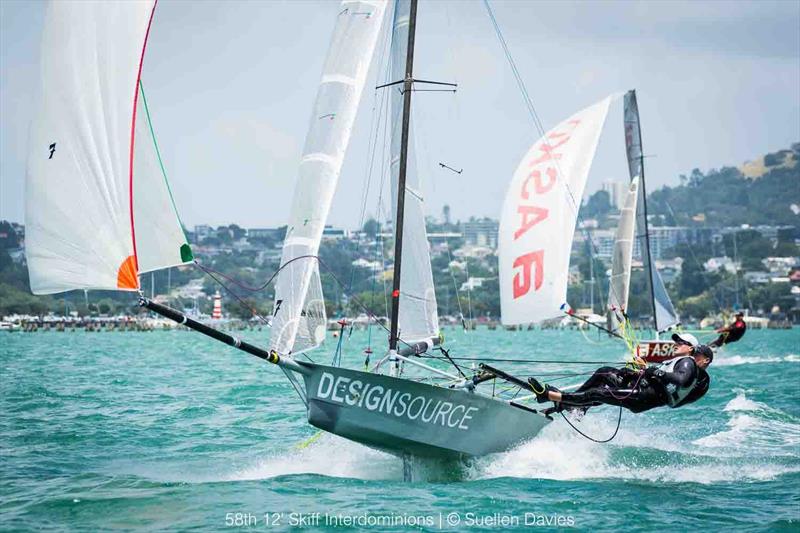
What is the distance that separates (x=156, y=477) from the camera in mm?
12148

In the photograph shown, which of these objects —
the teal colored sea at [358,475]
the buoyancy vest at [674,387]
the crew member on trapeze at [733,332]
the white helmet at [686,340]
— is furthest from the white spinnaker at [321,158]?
the crew member on trapeze at [733,332]

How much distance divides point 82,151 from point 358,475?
5.09 meters

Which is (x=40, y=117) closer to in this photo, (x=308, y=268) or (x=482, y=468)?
(x=308, y=268)

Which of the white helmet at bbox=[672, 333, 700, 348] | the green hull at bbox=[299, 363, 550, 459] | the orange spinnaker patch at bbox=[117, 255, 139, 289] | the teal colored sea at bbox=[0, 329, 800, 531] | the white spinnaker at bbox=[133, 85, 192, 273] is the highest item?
the white spinnaker at bbox=[133, 85, 192, 273]

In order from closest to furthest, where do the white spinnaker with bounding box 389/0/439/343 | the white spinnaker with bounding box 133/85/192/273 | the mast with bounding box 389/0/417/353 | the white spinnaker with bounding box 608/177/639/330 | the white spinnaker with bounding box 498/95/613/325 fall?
the white spinnaker with bounding box 133/85/192/273
the mast with bounding box 389/0/417/353
the white spinnaker with bounding box 389/0/439/343
the white spinnaker with bounding box 498/95/613/325
the white spinnaker with bounding box 608/177/639/330

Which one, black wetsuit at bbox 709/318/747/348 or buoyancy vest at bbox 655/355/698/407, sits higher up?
black wetsuit at bbox 709/318/747/348

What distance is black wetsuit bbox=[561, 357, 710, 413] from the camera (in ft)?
39.5

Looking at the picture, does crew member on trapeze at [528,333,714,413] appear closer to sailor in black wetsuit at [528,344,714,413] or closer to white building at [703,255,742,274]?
sailor in black wetsuit at [528,344,714,413]

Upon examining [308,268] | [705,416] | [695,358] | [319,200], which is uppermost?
[319,200]

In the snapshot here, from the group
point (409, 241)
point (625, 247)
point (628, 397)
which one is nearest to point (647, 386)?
point (628, 397)

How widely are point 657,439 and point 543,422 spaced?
3403 mm

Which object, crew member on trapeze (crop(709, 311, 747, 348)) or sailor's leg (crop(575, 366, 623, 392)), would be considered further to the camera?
crew member on trapeze (crop(709, 311, 747, 348))

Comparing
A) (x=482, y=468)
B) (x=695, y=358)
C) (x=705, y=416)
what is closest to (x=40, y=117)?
(x=482, y=468)

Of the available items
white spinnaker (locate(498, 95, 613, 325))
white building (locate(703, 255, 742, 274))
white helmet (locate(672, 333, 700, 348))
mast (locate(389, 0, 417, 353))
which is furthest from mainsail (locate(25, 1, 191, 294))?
white building (locate(703, 255, 742, 274))
